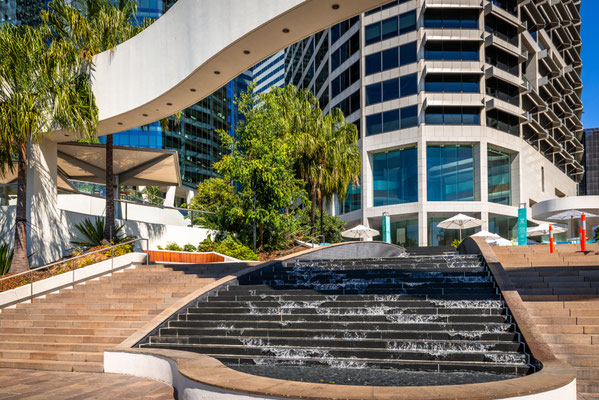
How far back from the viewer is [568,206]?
26.7 meters

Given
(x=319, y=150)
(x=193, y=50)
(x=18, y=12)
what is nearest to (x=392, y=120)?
(x=319, y=150)

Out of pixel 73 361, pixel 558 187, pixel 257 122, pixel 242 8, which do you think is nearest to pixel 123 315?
pixel 73 361

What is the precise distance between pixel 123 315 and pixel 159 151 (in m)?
12.0

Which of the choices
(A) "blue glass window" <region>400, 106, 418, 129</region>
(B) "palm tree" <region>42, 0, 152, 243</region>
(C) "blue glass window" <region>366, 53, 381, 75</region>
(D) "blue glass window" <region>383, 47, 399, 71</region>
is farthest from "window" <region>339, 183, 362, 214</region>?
(B) "palm tree" <region>42, 0, 152, 243</region>

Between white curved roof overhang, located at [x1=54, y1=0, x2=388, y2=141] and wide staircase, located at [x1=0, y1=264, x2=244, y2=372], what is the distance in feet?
18.0

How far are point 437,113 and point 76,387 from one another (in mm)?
39261

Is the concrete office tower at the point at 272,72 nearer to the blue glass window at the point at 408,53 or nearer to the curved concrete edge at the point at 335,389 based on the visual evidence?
the blue glass window at the point at 408,53

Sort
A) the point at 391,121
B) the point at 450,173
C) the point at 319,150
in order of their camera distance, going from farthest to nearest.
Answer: the point at 391,121, the point at 450,173, the point at 319,150

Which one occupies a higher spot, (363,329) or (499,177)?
(499,177)

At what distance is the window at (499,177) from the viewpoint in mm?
44531

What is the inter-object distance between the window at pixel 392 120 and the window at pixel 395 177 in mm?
2109

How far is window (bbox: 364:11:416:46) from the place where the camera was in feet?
144

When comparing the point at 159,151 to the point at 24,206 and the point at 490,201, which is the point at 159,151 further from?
the point at 490,201

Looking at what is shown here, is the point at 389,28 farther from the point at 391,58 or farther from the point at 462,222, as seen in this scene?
the point at 462,222
